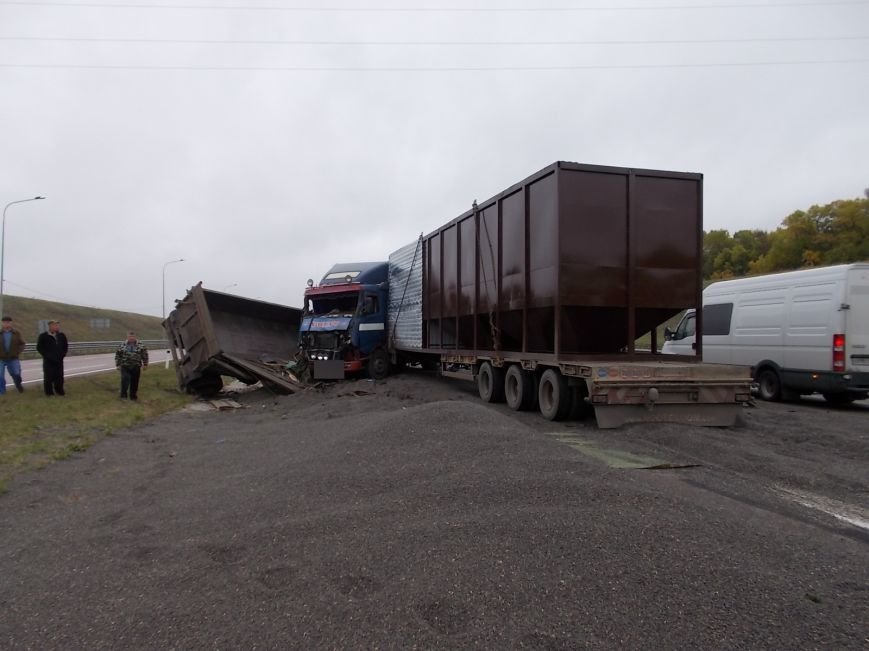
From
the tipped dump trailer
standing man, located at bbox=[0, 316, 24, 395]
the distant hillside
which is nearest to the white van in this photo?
the tipped dump trailer

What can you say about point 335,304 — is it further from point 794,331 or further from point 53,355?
point 794,331

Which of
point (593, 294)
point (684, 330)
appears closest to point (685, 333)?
point (684, 330)

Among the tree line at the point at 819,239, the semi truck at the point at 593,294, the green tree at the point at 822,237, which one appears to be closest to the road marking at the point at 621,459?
the semi truck at the point at 593,294

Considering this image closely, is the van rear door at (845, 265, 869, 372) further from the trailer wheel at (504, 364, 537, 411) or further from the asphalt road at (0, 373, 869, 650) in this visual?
the trailer wheel at (504, 364, 537, 411)

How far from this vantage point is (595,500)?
4.18 meters

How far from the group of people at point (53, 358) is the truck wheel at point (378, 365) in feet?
18.2

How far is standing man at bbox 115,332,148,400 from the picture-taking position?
1288 centimetres

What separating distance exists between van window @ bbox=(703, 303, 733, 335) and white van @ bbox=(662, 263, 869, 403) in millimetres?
20

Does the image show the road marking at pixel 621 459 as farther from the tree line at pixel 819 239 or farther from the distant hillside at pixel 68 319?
the distant hillside at pixel 68 319

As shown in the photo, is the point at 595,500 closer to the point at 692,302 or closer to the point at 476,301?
the point at 692,302

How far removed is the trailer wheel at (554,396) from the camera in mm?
8633

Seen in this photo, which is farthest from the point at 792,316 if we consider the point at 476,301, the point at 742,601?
the point at 742,601

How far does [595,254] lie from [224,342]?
9.97 m

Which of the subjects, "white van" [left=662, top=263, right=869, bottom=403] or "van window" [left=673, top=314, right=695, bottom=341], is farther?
"van window" [left=673, top=314, right=695, bottom=341]
